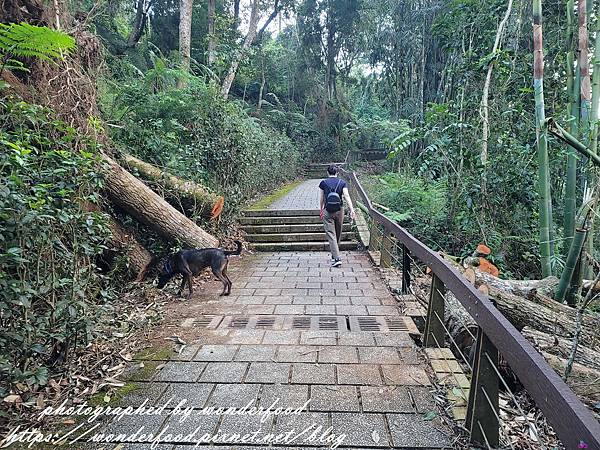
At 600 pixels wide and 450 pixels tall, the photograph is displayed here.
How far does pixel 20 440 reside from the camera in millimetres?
2189

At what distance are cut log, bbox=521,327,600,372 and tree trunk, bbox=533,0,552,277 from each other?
7.63ft

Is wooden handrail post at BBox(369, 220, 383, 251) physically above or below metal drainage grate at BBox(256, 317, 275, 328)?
above

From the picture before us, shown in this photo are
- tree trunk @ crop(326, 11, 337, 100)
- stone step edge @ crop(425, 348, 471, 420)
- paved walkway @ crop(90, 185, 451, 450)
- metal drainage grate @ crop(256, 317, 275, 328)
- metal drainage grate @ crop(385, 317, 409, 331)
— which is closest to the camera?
paved walkway @ crop(90, 185, 451, 450)

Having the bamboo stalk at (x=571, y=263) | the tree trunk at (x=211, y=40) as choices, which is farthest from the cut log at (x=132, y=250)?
the tree trunk at (x=211, y=40)

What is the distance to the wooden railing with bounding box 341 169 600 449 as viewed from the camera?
1.13 meters

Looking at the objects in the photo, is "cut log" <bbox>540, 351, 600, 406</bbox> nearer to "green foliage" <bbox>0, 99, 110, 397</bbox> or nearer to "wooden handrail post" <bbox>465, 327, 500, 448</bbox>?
"wooden handrail post" <bbox>465, 327, 500, 448</bbox>

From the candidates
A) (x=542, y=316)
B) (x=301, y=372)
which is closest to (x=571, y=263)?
(x=542, y=316)

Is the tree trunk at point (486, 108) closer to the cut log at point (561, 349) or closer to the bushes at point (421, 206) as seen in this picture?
the bushes at point (421, 206)

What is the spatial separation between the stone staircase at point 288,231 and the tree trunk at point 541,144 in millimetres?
3423

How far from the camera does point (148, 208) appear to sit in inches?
220

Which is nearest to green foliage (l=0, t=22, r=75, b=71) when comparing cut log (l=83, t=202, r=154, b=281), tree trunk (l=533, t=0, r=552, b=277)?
cut log (l=83, t=202, r=154, b=281)

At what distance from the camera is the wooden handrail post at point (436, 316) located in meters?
3.22

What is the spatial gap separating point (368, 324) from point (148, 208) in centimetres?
347

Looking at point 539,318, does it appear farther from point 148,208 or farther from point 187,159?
point 187,159
